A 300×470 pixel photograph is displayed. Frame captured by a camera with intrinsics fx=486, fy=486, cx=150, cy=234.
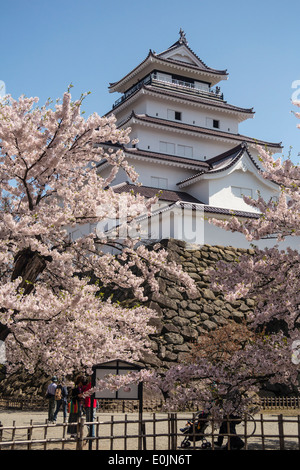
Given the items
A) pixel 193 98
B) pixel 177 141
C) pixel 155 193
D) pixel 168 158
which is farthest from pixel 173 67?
pixel 155 193

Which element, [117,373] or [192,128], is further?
[192,128]

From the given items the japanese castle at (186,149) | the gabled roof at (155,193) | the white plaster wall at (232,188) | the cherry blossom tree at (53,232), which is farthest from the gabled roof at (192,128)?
the cherry blossom tree at (53,232)

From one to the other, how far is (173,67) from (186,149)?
6679 millimetres

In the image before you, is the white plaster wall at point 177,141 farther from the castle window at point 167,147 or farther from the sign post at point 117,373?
the sign post at point 117,373

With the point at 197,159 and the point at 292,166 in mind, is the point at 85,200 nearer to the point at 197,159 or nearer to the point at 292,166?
the point at 292,166

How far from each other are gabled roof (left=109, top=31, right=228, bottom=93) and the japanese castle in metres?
0.07

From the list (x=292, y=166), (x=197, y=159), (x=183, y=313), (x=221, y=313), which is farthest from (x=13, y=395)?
(x=197, y=159)

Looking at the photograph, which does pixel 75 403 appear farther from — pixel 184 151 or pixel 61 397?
pixel 184 151

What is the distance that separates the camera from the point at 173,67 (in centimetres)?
3372

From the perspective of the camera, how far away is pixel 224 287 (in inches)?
378

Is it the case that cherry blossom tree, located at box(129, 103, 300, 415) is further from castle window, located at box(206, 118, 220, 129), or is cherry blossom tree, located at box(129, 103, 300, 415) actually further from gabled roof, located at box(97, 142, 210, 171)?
castle window, located at box(206, 118, 220, 129)

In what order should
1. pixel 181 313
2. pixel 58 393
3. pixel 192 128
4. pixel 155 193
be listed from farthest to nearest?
pixel 192 128
pixel 155 193
pixel 181 313
pixel 58 393

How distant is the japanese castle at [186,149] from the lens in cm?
2286

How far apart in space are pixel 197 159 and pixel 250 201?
68.9 feet
